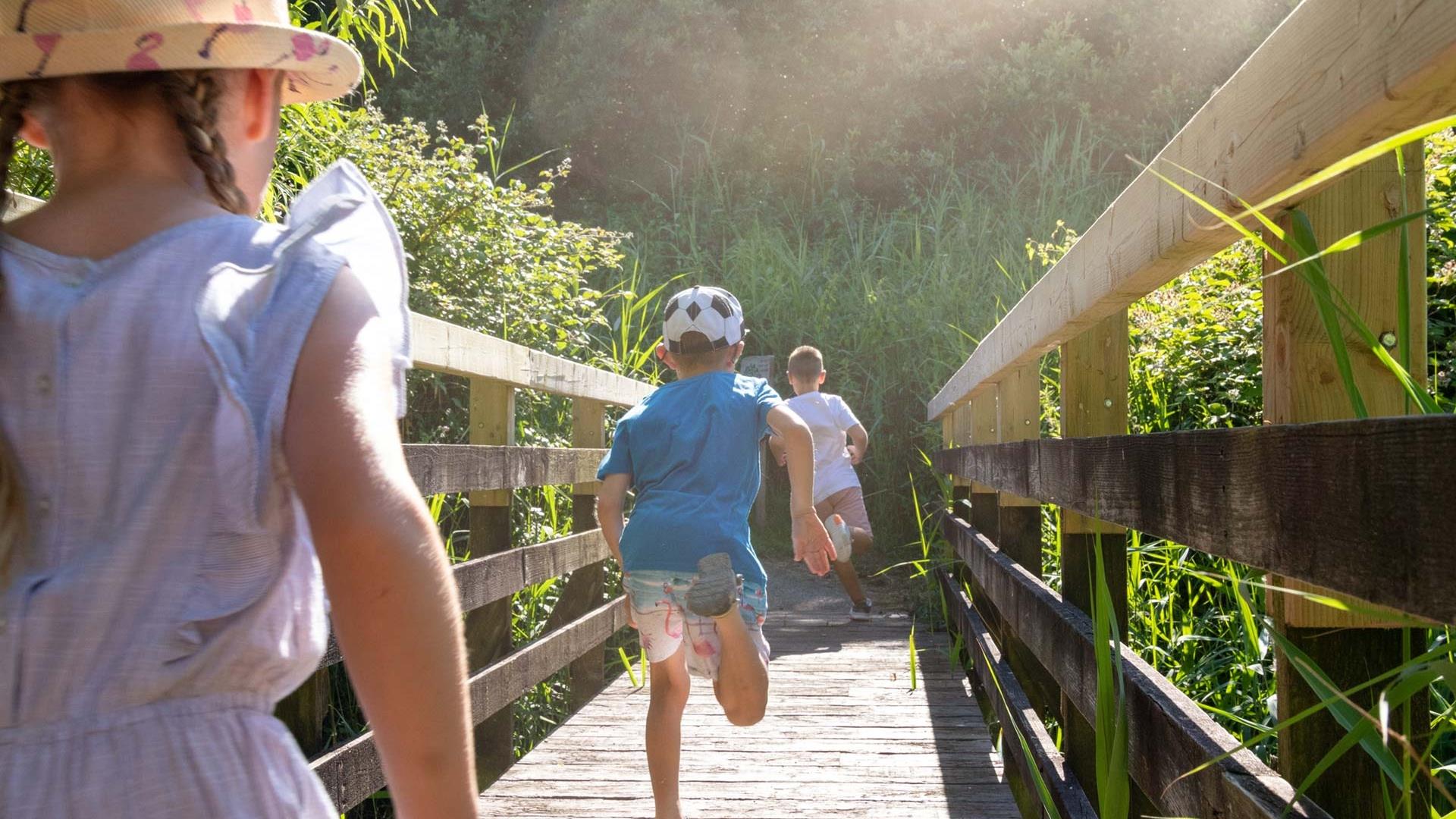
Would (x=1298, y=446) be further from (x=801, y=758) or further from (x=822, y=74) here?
(x=822, y=74)

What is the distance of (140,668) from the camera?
95 cm

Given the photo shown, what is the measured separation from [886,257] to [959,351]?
2453mm

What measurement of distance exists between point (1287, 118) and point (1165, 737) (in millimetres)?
930

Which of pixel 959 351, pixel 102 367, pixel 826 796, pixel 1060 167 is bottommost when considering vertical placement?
pixel 826 796

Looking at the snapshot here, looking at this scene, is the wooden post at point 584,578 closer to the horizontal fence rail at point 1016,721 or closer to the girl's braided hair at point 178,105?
the horizontal fence rail at point 1016,721

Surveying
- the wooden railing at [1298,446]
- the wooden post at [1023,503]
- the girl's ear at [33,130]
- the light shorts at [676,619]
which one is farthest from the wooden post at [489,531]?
the girl's ear at [33,130]

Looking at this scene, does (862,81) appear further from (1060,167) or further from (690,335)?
(690,335)

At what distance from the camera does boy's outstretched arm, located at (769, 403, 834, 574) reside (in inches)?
Result: 157

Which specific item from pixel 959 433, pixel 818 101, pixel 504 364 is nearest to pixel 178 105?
pixel 504 364

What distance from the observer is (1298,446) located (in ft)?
4.13

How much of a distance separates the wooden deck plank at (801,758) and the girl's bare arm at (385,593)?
3.12 metres

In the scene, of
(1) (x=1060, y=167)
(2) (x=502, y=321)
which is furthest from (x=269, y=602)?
(1) (x=1060, y=167)

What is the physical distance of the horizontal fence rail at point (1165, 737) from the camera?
1.54 m

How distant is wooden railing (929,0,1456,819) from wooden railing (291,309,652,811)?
59.0 inches
